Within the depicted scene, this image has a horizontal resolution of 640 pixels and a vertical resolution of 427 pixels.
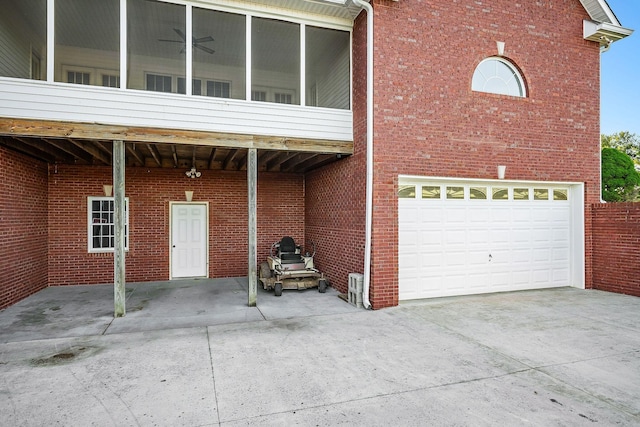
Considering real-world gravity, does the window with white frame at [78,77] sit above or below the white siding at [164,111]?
above

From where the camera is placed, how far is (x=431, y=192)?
7.32 meters

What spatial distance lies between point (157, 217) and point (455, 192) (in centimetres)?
704

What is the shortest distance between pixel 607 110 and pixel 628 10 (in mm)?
10663

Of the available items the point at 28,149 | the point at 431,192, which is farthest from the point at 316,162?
the point at 28,149

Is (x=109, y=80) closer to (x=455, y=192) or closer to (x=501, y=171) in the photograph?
(x=455, y=192)

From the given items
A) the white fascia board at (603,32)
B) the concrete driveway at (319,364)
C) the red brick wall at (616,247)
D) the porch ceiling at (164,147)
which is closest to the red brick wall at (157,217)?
Result: the porch ceiling at (164,147)

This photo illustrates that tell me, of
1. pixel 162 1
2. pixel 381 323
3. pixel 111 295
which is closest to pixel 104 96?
pixel 162 1

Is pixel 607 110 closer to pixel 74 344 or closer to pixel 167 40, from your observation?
pixel 167 40

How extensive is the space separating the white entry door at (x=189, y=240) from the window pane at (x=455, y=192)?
5994 millimetres

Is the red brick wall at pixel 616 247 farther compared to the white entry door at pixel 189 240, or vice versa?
the white entry door at pixel 189 240

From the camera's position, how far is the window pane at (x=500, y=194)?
306 inches

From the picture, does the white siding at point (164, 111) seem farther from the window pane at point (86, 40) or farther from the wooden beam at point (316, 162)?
the window pane at point (86, 40)

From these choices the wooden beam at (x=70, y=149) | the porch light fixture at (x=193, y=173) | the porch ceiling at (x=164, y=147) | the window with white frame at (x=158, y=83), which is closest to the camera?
the porch ceiling at (x=164, y=147)

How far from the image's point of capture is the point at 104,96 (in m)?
5.95
